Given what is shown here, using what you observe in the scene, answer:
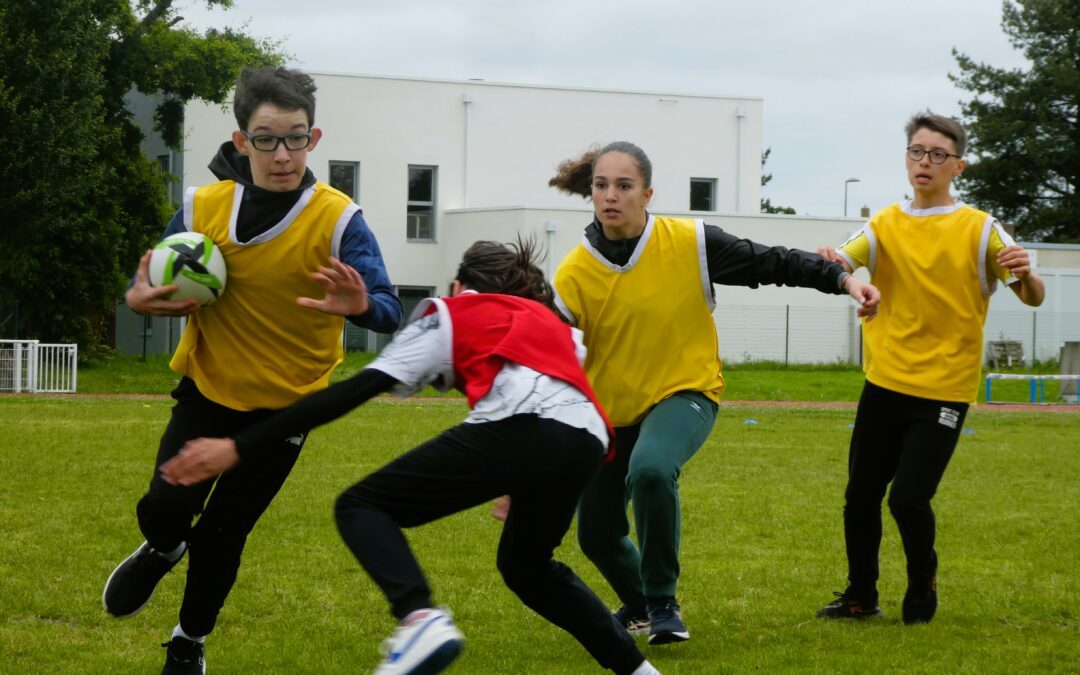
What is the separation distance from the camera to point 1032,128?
178 ft

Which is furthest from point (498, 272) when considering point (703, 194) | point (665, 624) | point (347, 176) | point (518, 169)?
point (703, 194)

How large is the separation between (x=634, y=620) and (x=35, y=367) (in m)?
21.8

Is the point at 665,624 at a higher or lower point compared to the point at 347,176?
lower

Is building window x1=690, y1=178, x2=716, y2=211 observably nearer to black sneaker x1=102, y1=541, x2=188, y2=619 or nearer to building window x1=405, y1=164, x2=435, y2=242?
building window x1=405, y1=164, x2=435, y2=242

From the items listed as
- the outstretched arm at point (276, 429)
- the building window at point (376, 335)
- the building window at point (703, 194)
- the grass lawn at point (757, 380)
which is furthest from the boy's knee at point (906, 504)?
the building window at point (703, 194)

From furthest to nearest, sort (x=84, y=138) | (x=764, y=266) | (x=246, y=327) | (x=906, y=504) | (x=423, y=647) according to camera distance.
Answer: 1. (x=84, y=138)
2. (x=906, y=504)
3. (x=764, y=266)
4. (x=246, y=327)
5. (x=423, y=647)

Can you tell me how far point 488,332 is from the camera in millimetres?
4559

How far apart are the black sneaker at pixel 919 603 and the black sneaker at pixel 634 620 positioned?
1.34 metres

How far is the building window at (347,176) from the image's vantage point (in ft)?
129

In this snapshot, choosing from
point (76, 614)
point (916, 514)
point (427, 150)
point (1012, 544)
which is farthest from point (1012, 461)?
point (427, 150)

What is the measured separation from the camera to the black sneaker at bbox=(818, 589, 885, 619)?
7043 millimetres

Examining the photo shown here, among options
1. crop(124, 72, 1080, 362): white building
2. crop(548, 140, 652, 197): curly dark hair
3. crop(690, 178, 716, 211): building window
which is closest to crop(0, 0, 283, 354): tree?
crop(124, 72, 1080, 362): white building

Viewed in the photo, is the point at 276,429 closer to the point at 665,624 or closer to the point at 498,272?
the point at 498,272

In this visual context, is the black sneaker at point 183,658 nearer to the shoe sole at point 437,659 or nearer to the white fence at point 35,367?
the shoe sole at point 437,659
